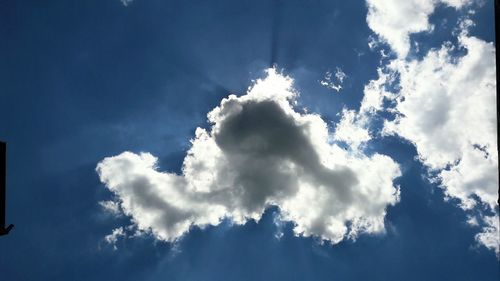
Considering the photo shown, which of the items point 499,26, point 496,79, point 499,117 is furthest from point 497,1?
point 499,117

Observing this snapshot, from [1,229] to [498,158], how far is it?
46242mm

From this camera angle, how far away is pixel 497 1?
38406mm

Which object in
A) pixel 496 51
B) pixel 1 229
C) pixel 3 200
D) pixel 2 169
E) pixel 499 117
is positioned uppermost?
pixel 496 51

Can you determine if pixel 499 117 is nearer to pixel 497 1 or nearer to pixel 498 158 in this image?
pixel 498 158

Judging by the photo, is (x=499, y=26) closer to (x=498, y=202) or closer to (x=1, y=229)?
(x=498, y=202)

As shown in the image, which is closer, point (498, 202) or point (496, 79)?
point (496, 79)

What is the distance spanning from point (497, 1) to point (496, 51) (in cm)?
468

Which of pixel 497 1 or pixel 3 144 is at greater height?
pixel 497 1

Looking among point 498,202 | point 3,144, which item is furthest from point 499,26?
point 3,144

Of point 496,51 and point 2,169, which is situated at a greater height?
point 496,51

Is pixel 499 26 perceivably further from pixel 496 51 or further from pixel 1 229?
pixel 1 229

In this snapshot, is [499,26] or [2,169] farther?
[2,169]

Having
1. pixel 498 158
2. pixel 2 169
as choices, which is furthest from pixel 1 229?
pixel 498 158

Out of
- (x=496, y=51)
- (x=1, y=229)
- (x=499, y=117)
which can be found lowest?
(x=1, y=229)
